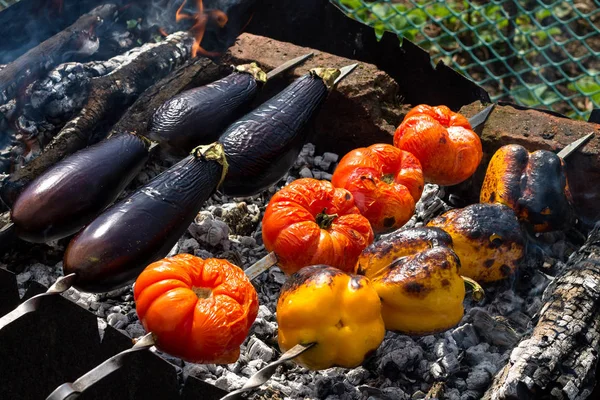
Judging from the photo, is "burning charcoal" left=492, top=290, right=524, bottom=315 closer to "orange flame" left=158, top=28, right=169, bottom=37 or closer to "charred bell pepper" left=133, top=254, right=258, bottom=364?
"charred bell pepper" left=133, top=254, right=258, bottom=364

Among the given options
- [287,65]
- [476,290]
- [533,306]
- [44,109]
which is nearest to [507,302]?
[533,306]

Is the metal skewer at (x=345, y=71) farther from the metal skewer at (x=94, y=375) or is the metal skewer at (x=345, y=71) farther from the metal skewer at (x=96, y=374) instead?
the metal skewer at (x=94, y=375)

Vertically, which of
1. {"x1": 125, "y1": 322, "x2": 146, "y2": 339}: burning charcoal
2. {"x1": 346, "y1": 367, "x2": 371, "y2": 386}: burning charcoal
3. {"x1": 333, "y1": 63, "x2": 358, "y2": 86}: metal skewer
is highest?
{"x1": 333, "y1": 63, "x2": 358, "y2": 86}: metal skewer

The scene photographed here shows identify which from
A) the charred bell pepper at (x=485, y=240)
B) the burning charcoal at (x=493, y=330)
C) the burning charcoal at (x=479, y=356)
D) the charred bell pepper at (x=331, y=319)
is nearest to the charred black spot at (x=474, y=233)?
the charred bell pepper at (x=485, y=240)

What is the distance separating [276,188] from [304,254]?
1024 mm

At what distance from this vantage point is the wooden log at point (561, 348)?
278 centimetres

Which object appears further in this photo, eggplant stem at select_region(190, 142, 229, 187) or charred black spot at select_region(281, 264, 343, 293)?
eggplant stem at select_region(190, 142, 229, 187)

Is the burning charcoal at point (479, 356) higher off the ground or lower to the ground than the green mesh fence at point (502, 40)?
higher

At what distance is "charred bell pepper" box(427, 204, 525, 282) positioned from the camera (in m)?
3.25

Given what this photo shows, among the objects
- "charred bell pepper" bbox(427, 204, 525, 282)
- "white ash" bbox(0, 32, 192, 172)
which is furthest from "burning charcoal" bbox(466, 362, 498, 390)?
"white ash" bbox(0, 32, 192, 172)

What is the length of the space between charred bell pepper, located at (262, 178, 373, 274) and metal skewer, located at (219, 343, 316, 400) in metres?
0.49

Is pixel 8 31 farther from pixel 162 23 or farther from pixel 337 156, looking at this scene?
pixel 337 156

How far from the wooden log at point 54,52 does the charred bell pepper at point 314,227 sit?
166cm

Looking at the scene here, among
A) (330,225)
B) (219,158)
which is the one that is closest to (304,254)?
(330,225)
